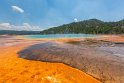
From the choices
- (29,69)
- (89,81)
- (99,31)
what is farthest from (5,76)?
(99,31)

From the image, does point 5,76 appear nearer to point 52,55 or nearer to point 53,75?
point 53,75

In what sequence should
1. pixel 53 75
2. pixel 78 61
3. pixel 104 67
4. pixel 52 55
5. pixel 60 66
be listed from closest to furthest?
pixel 53 75 → pixel 104 67 → pixel 60 66 → pixel 78 61 → pixel 52 55

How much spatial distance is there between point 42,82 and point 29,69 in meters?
2.71

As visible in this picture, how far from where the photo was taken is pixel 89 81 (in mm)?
9688

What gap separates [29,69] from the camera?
11789 mm

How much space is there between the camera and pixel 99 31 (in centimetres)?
11700

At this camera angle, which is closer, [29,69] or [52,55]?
[29,69]

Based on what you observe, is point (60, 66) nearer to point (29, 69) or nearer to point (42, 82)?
point (29, 69)

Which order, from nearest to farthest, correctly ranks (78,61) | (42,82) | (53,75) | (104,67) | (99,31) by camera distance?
(42,82)
(53,75)
(104,67)
(78,61)
(99,31)

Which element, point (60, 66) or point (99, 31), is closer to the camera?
point (60, 66)

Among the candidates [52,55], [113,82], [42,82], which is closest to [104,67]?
[113,82]

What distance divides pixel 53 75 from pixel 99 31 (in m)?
110

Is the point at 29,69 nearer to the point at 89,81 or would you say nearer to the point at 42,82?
the point at 42,82

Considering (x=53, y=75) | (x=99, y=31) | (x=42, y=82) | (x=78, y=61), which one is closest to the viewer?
(x=42, y=82)
